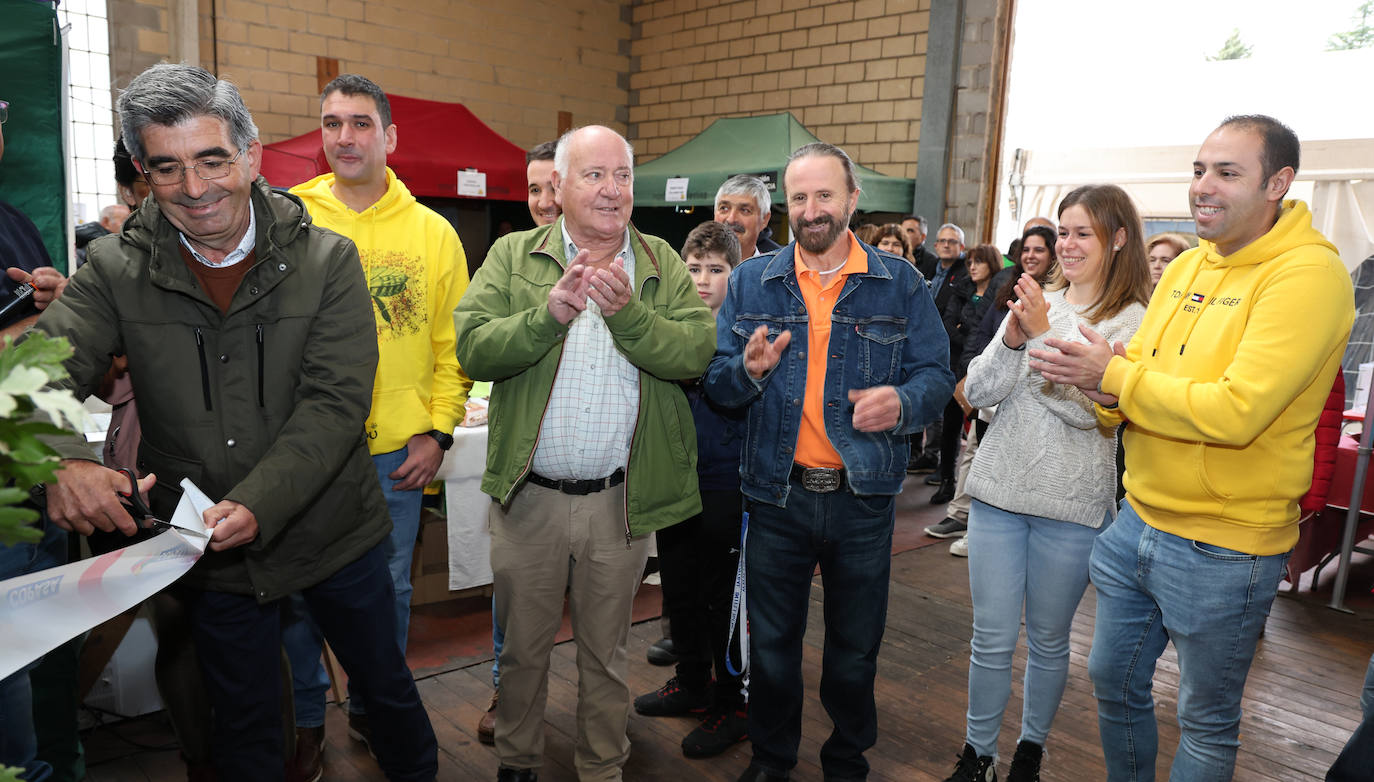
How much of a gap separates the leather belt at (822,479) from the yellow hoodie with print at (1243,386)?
675mm

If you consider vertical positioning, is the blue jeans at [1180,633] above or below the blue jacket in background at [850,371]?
below

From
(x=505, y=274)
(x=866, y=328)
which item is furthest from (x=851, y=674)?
(x=505, y=274)

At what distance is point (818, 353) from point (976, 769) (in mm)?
1288

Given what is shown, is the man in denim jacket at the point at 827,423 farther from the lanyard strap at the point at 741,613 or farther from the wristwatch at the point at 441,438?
the wristwatch at the point at 441,438

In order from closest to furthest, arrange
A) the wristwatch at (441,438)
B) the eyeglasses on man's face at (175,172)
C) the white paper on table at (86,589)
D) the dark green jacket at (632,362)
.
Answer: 1. the white paper on table at (86,589)
2. the eyeglasses on man's face at (175,172)
3. the dark green jacket at (632,362)
4. the wristwatch at (441,438)

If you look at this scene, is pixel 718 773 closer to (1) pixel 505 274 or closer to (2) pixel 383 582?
(2) pixel 383 582

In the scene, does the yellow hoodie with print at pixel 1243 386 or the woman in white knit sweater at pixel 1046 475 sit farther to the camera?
the woman in white knit sweater at pixel 1046 475

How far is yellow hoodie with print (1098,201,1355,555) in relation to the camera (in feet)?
5.44

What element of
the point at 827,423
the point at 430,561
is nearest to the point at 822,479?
the point at 827,423

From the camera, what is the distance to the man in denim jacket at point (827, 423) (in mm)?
2193

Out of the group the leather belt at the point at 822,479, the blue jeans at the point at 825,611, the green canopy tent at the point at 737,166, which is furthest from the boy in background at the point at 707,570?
the green canopy tent at the point at 737,166

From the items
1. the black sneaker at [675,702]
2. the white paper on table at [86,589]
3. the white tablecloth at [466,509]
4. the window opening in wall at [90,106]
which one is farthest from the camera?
the window opening in wall at [90,106]

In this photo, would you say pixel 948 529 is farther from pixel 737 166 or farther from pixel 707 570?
pixel 737 166

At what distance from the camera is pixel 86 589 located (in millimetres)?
1289
